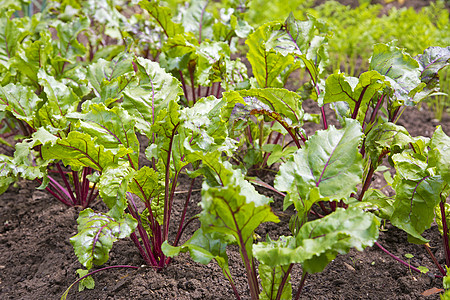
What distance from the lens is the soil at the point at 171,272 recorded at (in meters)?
1.82

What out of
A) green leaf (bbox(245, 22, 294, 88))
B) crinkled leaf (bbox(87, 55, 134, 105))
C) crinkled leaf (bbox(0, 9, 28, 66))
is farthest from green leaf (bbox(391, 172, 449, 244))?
crinkled leaf (bbox(0, 9, 28, 66))

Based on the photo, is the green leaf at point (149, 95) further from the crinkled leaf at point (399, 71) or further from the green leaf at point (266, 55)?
the crinkled leaf at point (399, 71)

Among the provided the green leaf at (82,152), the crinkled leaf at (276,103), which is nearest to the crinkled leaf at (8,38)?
the green leaf at (82,152)

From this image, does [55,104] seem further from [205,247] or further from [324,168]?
[324,168]

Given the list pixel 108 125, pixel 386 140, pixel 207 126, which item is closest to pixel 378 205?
pixel 386 140

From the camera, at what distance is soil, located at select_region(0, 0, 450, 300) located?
1818 millimetres

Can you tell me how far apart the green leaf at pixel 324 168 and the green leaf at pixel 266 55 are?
0.77 meters

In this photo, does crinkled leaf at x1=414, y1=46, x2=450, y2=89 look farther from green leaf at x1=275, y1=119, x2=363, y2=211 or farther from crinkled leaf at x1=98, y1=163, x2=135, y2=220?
crinkled leaf at x1=98, y1=163, x2=135, y2=220

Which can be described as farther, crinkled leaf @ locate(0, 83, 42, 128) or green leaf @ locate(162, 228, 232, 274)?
crinkled leaf @ locate(0, 83, 42, 128)

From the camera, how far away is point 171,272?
75.2 inches

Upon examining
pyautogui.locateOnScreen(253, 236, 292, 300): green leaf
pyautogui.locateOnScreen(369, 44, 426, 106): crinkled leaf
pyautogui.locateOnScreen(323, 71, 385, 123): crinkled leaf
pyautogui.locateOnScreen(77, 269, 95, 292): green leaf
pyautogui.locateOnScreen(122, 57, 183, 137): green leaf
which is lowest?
pyautogui.locateOnScreen(77, 269, 95, 292): green leaf

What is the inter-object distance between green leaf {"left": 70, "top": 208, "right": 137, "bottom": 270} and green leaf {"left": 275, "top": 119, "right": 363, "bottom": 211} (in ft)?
2.01

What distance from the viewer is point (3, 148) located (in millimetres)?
3086

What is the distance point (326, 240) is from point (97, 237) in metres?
0.84
